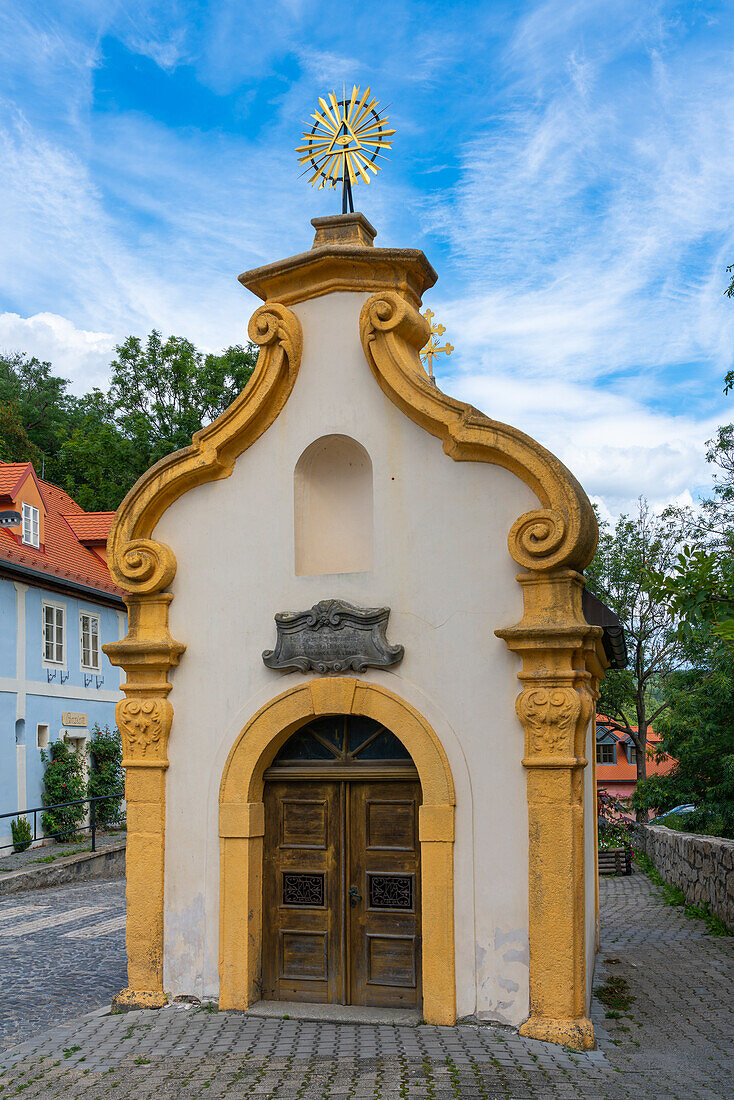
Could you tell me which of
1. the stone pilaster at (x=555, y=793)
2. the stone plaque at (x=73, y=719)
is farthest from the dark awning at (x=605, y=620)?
the stone plaque at (x=73, y=719)

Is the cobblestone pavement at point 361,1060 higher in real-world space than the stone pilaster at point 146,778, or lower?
lower

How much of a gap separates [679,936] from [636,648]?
2616 cm

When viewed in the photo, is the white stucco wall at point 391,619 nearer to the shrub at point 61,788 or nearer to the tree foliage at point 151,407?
the shrub at point 61,788

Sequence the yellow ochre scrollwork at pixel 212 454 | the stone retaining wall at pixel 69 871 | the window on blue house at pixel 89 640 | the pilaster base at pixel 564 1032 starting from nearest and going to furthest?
1. the pilaster base at pixel 564 1032
2. the yellow ochre scrollwork at pixel 212 454
3. the stone retaining wall at pixel 69 871
4. the window on blue house at pixel 89 640

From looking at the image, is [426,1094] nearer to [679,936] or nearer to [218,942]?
[218,942]

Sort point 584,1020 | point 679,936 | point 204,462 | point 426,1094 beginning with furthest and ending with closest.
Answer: point 679,936, point 204,462, point 584,1020, point 426,1094

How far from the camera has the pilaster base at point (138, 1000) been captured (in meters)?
8.45

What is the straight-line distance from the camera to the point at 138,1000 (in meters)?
8.47

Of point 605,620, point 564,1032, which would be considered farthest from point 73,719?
point 564,1032

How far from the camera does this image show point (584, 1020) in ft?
24.3

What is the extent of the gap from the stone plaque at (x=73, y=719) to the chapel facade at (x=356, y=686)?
15377mm

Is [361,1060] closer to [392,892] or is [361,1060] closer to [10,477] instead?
[392,892]

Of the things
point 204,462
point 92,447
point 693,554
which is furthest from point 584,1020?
point 92,447

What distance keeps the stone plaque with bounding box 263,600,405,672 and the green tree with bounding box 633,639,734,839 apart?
12.7m
